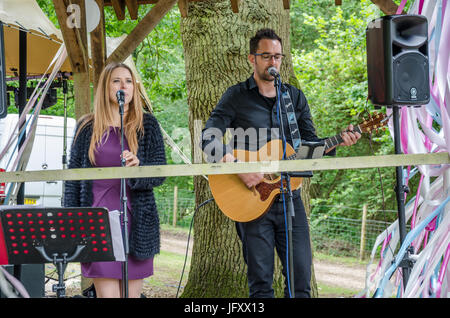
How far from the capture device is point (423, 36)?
128 inches

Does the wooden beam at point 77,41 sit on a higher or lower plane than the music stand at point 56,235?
higher

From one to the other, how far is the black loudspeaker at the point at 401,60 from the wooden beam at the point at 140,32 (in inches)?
101

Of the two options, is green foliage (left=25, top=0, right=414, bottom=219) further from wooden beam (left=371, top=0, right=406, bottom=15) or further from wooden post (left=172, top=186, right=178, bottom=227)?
wooden beam (left=371, top=0, right=406, bottom=15)

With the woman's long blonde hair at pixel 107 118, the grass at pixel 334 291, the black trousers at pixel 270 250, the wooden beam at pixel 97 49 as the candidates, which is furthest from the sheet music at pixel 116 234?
the grass at pixel 334 291

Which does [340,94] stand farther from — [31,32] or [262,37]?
[262,37]

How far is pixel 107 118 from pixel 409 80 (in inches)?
63.0

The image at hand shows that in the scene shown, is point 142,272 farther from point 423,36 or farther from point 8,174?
point 423,36

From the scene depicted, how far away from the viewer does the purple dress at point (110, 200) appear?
3.35 metres

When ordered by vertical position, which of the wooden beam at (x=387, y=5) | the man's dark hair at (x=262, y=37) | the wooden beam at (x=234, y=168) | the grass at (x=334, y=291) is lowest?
the grass at (x=334, y=291)

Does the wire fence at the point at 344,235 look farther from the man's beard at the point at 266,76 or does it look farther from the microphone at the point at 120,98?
the microphone at the point at 120,98

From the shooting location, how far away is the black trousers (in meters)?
3.65
